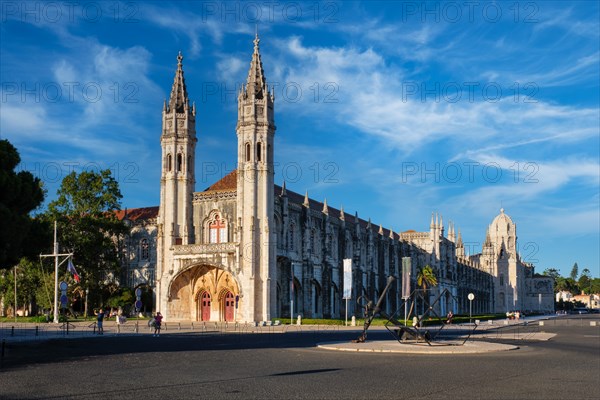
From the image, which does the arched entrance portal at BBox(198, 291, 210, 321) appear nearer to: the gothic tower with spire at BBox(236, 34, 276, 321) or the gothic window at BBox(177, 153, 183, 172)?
the gothic tower with spire at BBox(236, 34, 276, 321)

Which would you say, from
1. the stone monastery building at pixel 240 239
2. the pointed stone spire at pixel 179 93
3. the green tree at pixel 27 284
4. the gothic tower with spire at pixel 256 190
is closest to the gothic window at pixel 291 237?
the stone monastery building at pixel 240 239

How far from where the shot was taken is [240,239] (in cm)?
5675

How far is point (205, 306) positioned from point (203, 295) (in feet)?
3.28

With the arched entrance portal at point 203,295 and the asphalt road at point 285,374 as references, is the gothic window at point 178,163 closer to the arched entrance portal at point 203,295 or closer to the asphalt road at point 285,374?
the arched entrance portal at point 203,295

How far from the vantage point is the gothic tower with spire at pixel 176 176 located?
202 feet

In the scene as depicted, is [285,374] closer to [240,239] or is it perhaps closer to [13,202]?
[13,202]

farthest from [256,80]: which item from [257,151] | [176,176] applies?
[176,176]

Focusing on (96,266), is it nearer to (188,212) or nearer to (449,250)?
(188,212)

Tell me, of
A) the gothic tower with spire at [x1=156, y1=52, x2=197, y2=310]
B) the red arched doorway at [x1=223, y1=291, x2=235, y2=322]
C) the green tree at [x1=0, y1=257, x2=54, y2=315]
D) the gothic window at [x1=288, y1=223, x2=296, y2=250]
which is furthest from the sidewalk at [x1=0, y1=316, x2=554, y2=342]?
the green tree at [x1=0, y1=257, x2=54, y2=315]

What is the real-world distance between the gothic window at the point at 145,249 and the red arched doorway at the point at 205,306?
34.9ft

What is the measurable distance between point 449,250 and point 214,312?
6327 cm

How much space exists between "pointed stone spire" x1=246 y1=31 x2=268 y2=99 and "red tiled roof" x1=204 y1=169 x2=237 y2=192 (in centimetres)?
935

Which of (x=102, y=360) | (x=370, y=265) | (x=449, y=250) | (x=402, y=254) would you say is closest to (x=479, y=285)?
(x=449, y=250)

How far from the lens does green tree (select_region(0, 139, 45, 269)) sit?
28.9m
